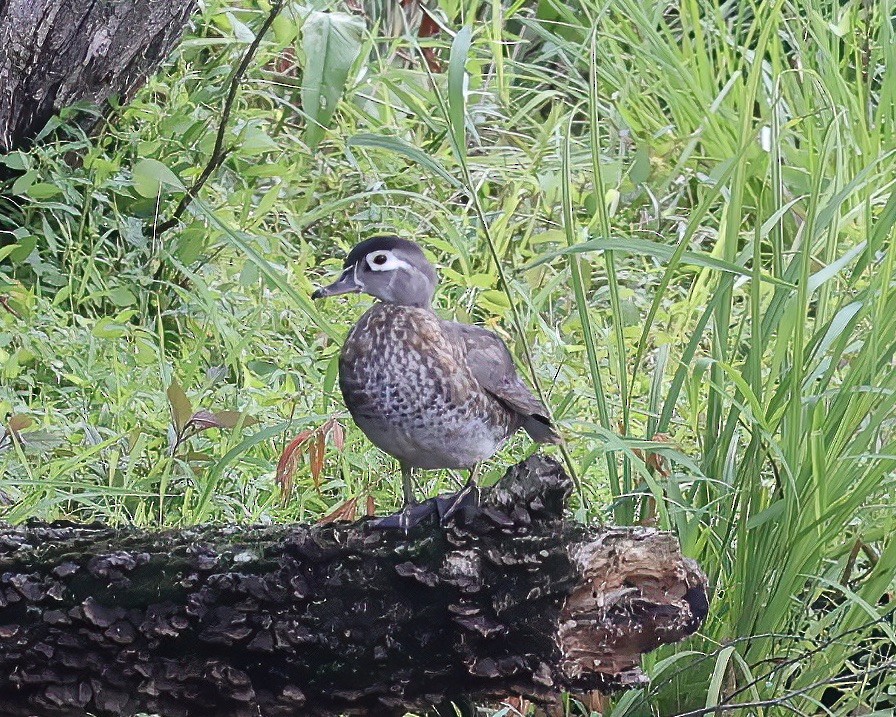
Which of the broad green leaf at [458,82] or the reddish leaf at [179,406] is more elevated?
the broad green leaf at [458,82]

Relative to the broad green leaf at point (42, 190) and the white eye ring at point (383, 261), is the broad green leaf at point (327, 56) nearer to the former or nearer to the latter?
the white eye ring at point (383, 261)

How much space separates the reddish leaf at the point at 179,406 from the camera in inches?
105

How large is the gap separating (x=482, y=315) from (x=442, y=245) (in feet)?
2.69

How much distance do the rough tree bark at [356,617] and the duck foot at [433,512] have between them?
0.02 m

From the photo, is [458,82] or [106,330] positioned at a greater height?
[458,82]

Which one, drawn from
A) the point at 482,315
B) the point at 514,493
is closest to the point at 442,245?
the point at 482,315

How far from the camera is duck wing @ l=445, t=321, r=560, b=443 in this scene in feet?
8.09

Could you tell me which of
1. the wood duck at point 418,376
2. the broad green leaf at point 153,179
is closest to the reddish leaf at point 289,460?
A: the wood duck at point 418,376

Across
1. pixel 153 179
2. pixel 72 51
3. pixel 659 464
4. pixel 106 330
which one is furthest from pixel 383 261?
pixel 72 51

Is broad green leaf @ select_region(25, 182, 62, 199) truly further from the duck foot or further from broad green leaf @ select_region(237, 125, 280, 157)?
the duck foot

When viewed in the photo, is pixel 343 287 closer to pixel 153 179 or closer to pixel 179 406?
pixel 179 406

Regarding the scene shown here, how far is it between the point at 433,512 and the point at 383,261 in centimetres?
60

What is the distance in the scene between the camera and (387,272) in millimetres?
2525

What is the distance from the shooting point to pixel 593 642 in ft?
6.17
